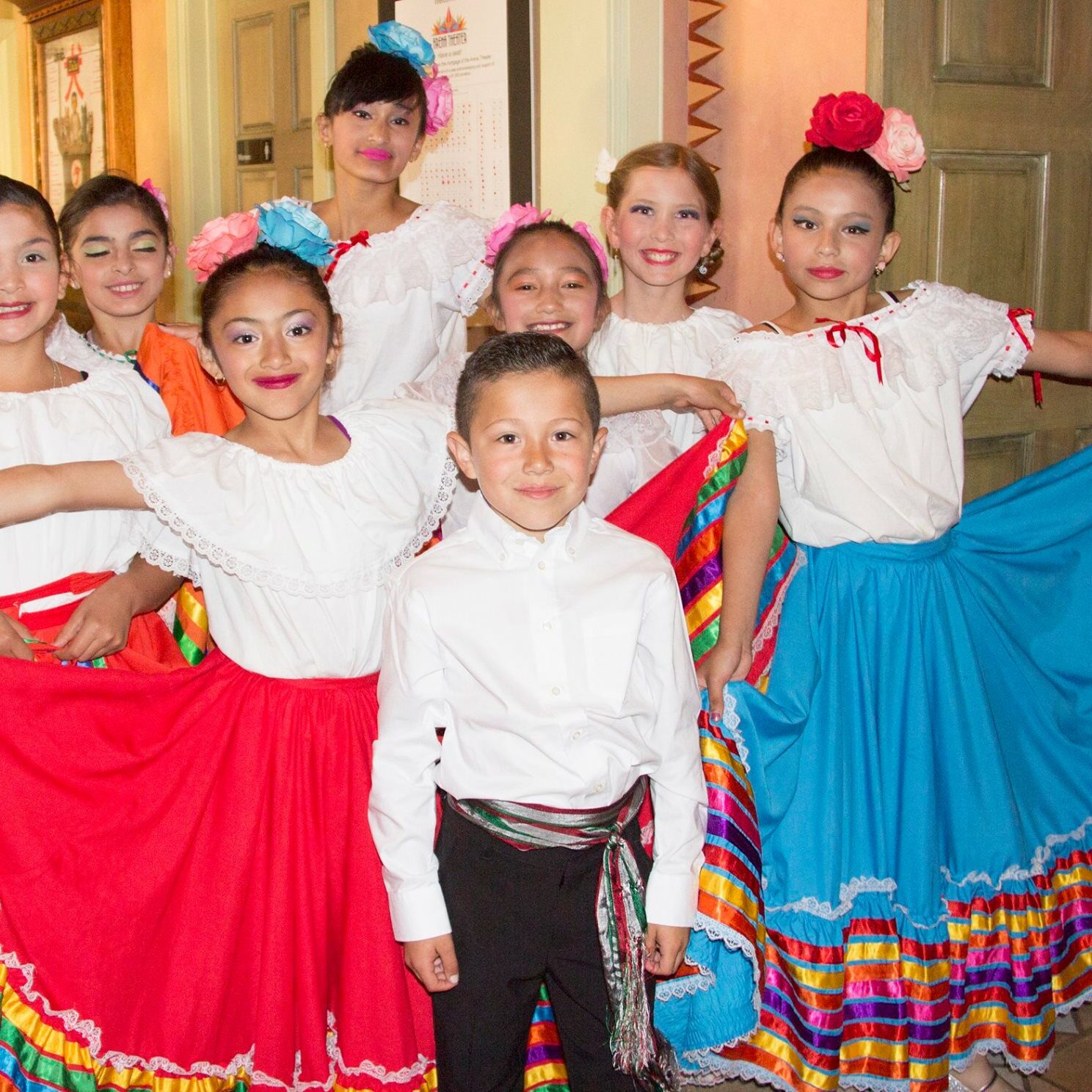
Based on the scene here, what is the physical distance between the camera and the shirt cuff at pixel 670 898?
1.77 m

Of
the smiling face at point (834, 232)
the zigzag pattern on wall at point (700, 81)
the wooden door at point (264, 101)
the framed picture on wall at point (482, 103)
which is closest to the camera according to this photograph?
the smiling face at point (834, 232)

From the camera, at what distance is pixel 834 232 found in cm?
235

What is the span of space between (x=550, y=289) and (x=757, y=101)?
164 centimetres

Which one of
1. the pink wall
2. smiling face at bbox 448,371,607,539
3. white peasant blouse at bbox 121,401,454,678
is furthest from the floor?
the pink wall

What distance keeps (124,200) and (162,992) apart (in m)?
1.68

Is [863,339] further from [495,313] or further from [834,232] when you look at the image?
[495,313]

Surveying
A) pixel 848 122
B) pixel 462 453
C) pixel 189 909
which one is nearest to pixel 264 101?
pixel 848 122

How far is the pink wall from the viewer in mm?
3502

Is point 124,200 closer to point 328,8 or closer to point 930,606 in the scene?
point 930,606

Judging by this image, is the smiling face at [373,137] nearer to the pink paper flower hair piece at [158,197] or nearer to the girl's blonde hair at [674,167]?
the pink paper flower hair piece at [158,197]

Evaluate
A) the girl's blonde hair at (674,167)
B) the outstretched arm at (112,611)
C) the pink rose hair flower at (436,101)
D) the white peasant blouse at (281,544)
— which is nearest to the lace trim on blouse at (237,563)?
the white peasant blouse at (281,544)

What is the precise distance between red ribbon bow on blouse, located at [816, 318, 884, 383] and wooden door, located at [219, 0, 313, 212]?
399cm

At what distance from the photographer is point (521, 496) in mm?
1761

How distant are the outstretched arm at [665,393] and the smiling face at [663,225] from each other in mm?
436
